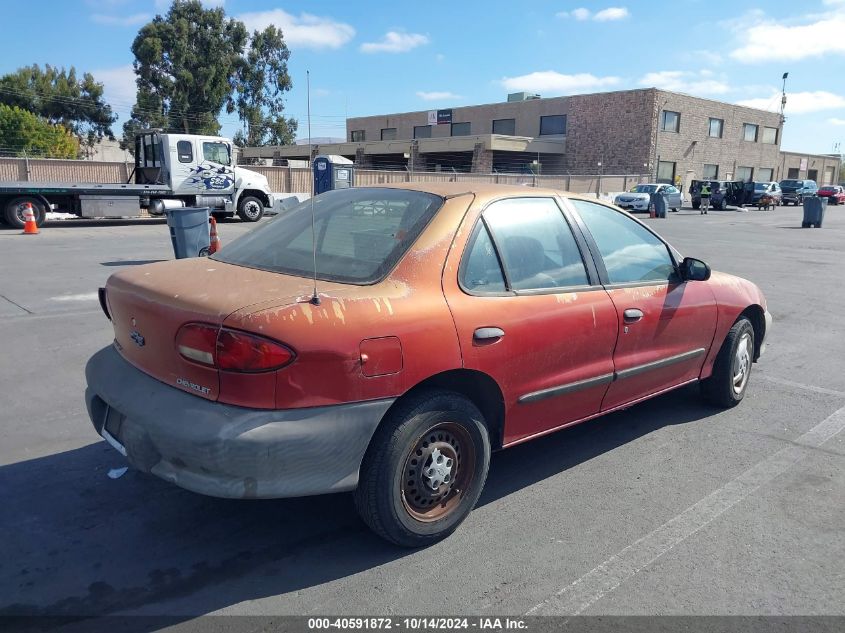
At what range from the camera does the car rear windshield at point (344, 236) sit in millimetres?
3186

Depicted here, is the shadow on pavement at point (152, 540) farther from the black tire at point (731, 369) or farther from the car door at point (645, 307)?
the black tire at point (731, 369)

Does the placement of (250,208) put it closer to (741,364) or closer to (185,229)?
(185,229)

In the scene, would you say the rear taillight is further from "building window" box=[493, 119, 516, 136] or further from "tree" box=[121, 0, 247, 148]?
"building window" box=[493, 119, 516, 136]

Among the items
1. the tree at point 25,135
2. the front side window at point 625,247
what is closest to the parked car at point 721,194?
the front side window at point 625,247

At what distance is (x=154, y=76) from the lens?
49.8 m

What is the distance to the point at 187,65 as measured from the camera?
163ft

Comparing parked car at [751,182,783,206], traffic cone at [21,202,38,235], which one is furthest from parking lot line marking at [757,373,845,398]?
parked car at [751,182,783,206]

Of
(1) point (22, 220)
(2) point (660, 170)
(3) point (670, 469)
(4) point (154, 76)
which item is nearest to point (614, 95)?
(2) point (660, 170)

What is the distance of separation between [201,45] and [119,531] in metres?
53.5

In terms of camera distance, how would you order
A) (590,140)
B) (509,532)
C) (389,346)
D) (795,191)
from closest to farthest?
(389,346), (509,532), (795,191), (590,140)

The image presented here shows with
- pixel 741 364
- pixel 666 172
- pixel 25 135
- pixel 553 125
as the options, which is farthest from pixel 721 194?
pixel 25 135

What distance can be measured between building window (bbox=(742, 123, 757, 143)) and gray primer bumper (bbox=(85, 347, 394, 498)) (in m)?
67.8

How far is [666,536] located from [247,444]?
207 centimetres

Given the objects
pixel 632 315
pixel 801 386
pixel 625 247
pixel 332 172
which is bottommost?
pixel 801 386
